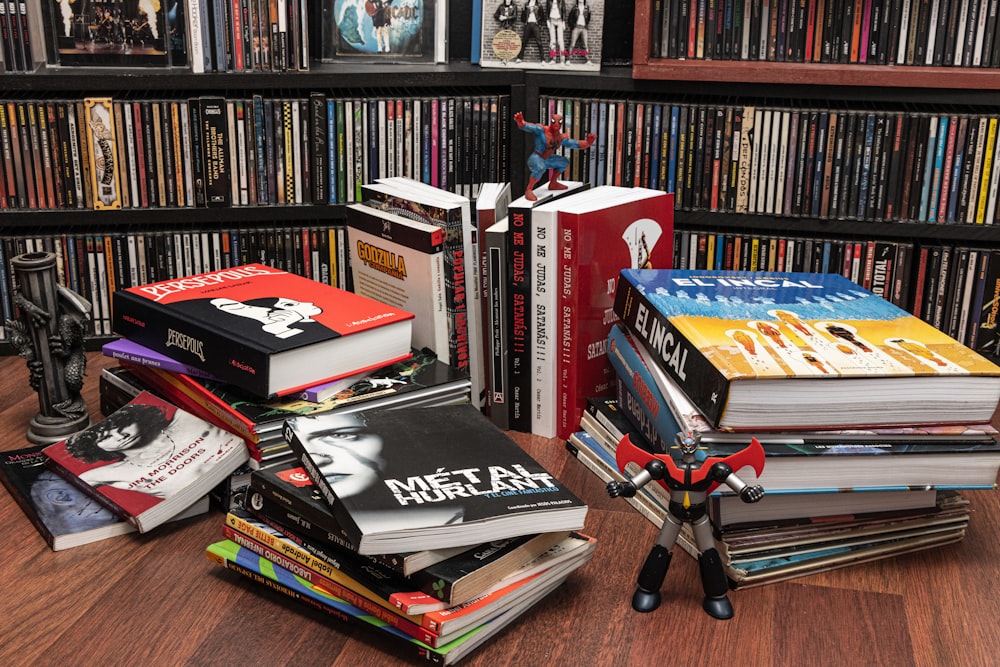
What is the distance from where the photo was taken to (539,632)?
95 cm

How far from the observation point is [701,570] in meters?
0.98

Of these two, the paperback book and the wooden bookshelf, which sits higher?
the wooden bookshelf

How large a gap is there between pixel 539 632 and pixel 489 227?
24.5 inches

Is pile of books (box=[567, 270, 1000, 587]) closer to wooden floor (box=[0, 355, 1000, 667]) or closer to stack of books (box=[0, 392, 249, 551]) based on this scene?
wooden floor (box=[0, 355, 1000, 667])

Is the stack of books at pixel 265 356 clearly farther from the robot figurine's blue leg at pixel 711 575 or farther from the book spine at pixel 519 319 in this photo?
the robot figurine's blue leg at pixel 711 575

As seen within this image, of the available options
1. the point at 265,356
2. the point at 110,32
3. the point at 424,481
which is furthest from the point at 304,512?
the point at 110,32

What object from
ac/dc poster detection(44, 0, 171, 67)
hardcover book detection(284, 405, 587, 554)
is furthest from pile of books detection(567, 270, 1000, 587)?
ac/dc poster detection(44, 0, 171, 67)

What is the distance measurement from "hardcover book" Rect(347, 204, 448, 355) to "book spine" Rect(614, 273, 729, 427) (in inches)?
9.6

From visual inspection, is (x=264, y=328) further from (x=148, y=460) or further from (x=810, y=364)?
(x=810, y=364)

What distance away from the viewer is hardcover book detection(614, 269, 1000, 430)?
3.27 feet

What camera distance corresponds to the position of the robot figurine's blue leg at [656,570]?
97cm

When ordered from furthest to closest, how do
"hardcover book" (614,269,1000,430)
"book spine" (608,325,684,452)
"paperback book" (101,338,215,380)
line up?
"paperback book" (101,338,215,380) < "book spine" (608,325,684,452) < "hardcover book" (614,269,1000,430)

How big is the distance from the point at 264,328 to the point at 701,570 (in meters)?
0.57

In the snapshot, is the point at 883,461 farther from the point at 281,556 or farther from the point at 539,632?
the point at 281,556
